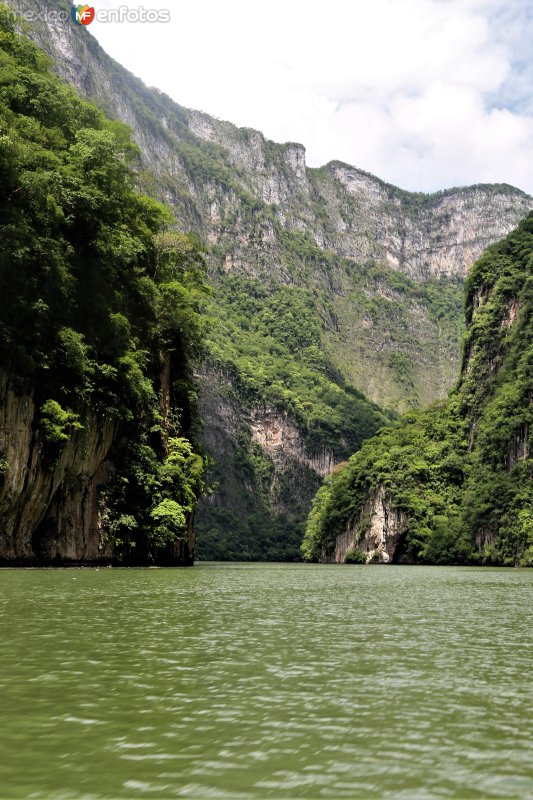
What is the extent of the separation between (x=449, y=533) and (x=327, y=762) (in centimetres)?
9559

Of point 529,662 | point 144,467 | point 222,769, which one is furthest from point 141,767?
point 144,467

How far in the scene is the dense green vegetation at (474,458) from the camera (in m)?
92.2

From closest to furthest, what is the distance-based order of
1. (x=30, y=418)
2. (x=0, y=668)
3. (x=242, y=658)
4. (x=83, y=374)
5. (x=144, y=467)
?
1. (x=0, y=668)
2. (x=242, y=658)
3. (x=30, y=418)
4. (x=83, y=374)
5. (x=144, y=467)

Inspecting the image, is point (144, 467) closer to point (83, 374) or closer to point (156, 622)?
point (83, 374)

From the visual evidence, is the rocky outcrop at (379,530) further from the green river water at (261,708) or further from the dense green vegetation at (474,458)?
the green river water at (261,708)

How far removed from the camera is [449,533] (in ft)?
323

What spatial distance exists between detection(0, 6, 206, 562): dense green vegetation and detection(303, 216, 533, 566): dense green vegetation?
1928 inches

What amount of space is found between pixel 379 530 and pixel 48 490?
8054cm

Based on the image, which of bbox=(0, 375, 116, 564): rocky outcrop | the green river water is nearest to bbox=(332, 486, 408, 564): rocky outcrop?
bbox=(0, 375, 116, 564): rocky outcrop

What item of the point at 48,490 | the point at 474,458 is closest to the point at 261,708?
the point at 48,490

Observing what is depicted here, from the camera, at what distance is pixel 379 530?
112438 mm

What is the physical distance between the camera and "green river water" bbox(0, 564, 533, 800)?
19.6 feet

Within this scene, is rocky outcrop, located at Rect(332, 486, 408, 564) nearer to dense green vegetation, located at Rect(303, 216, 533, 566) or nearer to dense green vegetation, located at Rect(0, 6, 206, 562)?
dense green vegetation, located at Rect(303, 216, 533, 566)

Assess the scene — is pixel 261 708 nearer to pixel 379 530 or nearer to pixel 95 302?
pixel 95 302
